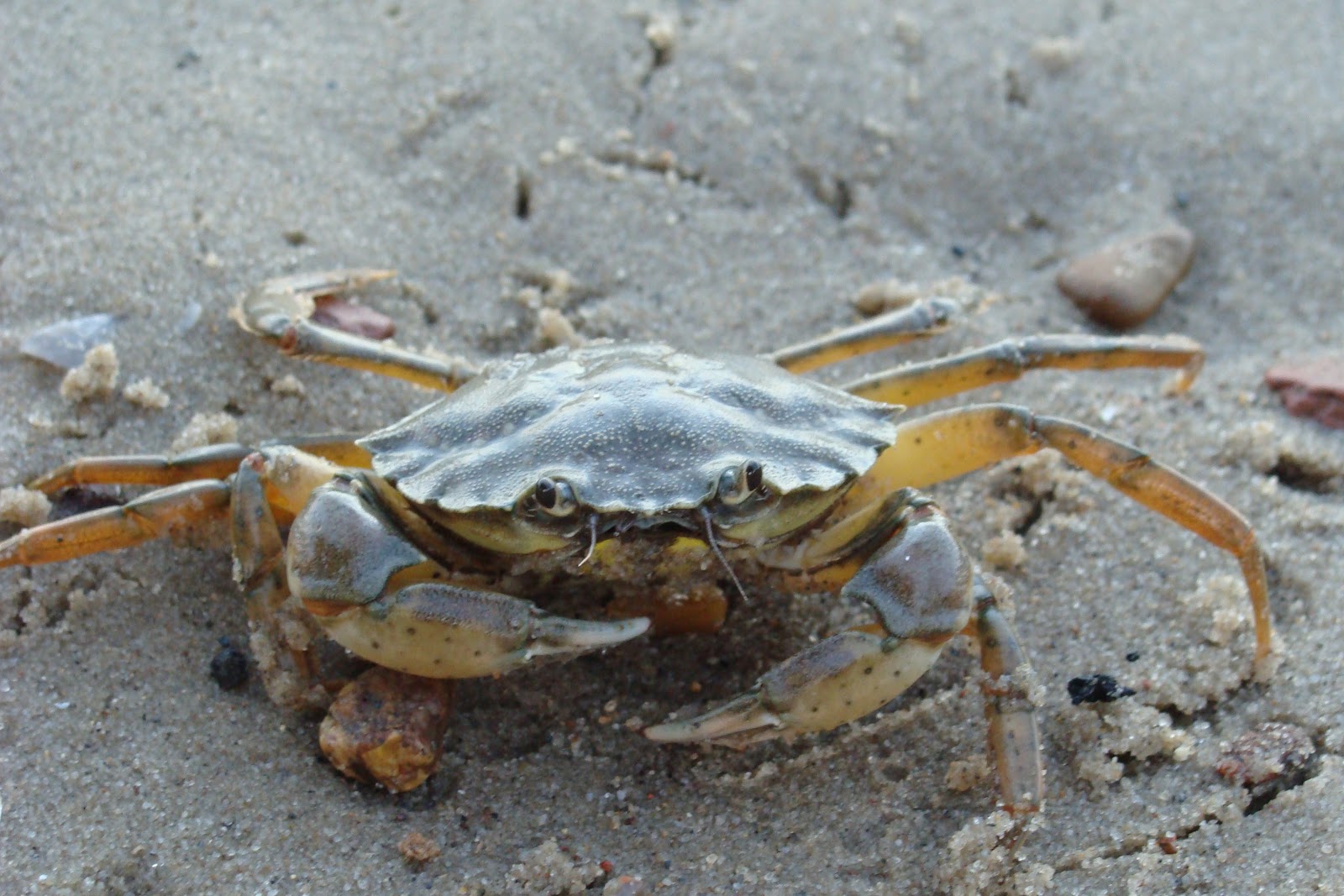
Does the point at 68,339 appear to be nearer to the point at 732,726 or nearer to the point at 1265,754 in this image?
the point at 732,726

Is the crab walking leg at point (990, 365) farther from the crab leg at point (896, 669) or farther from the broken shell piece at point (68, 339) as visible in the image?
the broken shell piece at point (68, 339)

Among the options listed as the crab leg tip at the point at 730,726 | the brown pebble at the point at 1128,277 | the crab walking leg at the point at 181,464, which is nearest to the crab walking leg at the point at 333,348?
the crab walking leg at the point at 181,464

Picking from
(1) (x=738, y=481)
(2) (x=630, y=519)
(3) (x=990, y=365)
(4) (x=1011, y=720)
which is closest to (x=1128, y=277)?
(3) (x=990, y=365)

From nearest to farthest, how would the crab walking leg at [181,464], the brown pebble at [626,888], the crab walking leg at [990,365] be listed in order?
the brown pebble at [626,888] → the crab walking leg at [181,464] → the crab walking leg at [990,365]

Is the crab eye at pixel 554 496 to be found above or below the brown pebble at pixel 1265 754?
above

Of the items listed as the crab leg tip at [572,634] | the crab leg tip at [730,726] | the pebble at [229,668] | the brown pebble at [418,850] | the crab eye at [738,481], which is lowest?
the pebble at [229,668]

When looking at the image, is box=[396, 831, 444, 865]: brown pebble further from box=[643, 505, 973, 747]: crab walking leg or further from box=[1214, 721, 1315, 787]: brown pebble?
box=[1214, 721, 1315, 787]: brown pebble

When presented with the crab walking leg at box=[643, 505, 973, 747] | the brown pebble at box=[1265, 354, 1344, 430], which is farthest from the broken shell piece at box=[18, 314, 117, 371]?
the brown pebble at box=[1265, 354, 1344, 430]

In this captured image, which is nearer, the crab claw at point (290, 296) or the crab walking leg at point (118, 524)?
the crab walking leg at point (118, 524)
